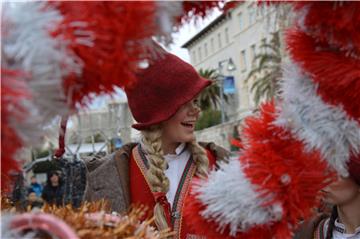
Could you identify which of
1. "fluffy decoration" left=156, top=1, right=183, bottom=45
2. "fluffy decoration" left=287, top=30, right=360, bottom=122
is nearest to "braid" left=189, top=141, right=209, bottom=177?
"fluffy decoration" left=287, top=30, right=360, bottom=122

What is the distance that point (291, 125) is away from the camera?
53.9 inches

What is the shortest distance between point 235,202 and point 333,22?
19.4 inches

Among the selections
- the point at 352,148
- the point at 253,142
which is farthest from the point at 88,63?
the point at 352,148

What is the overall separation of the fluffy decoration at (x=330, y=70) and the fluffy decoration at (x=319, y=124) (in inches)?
0.8

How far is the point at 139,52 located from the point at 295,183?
551 millimetres

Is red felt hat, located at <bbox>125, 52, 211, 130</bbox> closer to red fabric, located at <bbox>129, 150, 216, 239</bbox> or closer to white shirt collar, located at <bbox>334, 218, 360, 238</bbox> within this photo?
red fabric, located at <bbox>129, 150, 216, 239</bbox>

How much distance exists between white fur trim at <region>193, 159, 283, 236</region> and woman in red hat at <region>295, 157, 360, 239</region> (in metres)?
0.71

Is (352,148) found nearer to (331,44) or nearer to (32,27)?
(331,44)

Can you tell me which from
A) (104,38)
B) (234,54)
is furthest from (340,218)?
(234,54)

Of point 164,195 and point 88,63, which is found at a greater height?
point 88,63

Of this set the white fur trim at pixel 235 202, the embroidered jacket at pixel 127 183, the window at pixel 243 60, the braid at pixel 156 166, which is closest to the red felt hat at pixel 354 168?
the white fur trim at pixel 235 202

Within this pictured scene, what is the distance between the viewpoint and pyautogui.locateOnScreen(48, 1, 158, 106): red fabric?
0.98 meters

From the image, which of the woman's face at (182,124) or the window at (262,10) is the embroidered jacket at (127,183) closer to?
the woman's face at (182,124)

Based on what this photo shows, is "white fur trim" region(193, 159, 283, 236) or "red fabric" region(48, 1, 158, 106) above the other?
"red fabric" region(48, 1, 158, 106)
